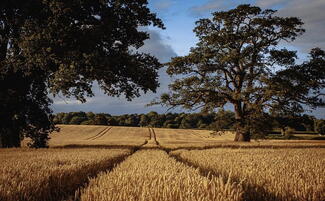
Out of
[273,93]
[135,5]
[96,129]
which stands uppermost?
[135,5]

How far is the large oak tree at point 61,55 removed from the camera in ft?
51.2

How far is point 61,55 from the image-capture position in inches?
640

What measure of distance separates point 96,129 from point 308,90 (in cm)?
5183

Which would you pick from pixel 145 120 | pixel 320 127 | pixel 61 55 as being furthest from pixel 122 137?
pixel 145 120

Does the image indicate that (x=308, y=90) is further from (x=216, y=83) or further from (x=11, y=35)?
(x=11, y=35)

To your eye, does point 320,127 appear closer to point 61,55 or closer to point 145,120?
point 145,120

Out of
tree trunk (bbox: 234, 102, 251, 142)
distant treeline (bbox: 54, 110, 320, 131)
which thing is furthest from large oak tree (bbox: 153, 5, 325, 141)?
distant treeline (bbox: 54, 110, 320, 131)

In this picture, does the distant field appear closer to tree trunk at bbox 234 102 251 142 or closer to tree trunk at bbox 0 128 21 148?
tree trunk at bbox 234 102 251 142

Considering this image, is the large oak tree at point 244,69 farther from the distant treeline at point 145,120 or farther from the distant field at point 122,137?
the distant treeline at point 145,120

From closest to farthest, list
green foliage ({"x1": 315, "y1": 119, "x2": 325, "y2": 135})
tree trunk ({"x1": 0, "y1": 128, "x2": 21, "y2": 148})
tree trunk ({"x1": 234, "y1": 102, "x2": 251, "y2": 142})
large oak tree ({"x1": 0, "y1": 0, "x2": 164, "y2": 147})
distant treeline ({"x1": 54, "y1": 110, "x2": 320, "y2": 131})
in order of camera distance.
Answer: large oak tree ({"x1": 0, "y1": 0, "x2": 164, "y2": 147})
tree trunk ({"x1": 0, "y1": 128, "x2": 21, "y2": 148})
tree trunk ({"x1": 234, "y1": 102, "x2": 251, "y2": 142})
green foliage ({"x1": 315, "y1": 119, "x2": 325, "y2": 135})
distant treeline ({"x1": 54, "y1": 110, "x2": 320, "y2": 131})

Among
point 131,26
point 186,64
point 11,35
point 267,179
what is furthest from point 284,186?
point 186,64

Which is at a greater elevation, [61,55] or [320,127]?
[61,55]

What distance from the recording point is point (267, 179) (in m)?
3.98

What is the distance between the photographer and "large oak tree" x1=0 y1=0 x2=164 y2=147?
615 inches
